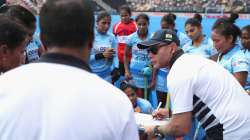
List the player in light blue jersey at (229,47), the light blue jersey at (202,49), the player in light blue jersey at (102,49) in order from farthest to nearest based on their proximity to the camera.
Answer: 1. the player in light blue jersey at (102,49)
2. the light blue jersey at (202,49)
3. the player in light blue jersey at (229,47)

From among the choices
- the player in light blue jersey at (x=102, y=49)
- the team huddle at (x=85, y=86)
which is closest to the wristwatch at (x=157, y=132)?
the team huddle at (x=85, y=86)

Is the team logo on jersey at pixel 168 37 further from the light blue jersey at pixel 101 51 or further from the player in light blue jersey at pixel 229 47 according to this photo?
the light blue jersey at pixel 101 51

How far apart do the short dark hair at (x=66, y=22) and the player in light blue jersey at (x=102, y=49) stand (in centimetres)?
464

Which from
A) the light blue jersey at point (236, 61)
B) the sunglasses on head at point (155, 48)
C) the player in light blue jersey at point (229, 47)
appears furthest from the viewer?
Result: the light blue jersey at point (236, 61)

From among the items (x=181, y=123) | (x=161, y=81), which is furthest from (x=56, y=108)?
(x=161, y=81)

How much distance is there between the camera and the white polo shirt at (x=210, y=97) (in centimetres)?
271

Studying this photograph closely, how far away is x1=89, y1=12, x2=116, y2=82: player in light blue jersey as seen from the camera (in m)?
6.14

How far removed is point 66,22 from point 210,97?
1.56 meters

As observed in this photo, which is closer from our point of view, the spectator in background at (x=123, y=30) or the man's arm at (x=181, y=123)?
the man's arm at (x=181, y=123)

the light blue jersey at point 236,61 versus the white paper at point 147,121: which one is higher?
the light blue jersey at point 236,61

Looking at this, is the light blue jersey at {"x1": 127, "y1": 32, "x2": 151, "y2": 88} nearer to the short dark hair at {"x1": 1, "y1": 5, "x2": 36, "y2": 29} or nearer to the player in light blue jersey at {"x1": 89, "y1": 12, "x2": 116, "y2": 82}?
the player in light blue jersey at {"x1": 89, "y1": 12, "x2": 116, "y2": 82}

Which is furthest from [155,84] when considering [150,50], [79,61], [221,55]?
[79,61]

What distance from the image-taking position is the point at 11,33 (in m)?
2.14

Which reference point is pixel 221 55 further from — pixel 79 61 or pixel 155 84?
pixel 79 61
